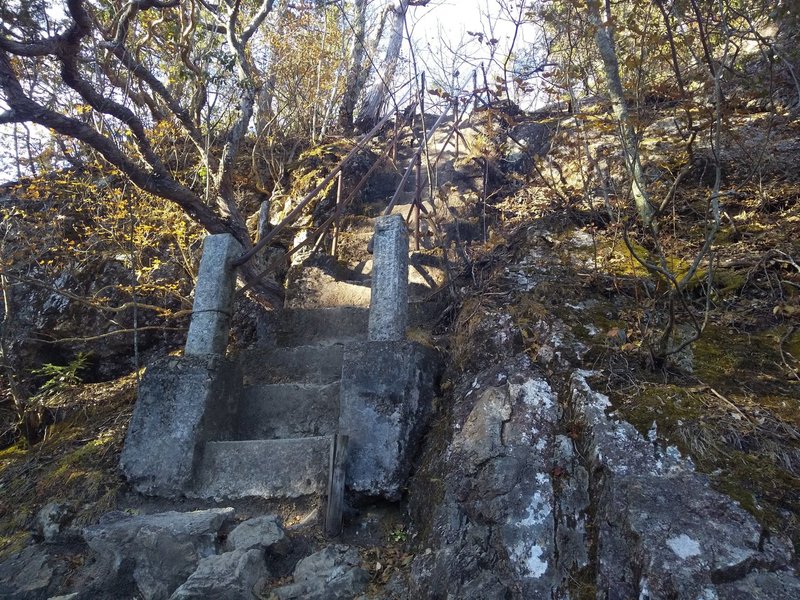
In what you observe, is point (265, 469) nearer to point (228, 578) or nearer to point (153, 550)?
point (153, 550)

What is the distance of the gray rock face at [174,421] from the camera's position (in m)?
3.77

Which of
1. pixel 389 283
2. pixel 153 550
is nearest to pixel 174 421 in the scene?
pixel 153 550

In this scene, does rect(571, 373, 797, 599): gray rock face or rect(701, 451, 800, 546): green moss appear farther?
rect(701, 451, 800, 546): green moss

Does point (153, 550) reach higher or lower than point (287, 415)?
lower

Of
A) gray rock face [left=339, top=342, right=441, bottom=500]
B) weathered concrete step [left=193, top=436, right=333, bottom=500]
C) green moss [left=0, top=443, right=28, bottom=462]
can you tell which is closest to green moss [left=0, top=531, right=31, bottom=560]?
weathered concrete step [left=193, top=436, right=333, bottom=500]

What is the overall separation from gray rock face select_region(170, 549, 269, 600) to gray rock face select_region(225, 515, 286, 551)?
0.30 feet

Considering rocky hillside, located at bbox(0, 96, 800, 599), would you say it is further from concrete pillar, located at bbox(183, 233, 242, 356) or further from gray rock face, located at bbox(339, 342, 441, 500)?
concrete pillar, located at bbox(183, 233, 242, 356)

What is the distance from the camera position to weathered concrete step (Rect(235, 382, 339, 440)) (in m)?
4.18

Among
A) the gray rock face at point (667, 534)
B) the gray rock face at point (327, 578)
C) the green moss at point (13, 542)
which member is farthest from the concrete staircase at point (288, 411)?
the gray rock face at point (667, 534)

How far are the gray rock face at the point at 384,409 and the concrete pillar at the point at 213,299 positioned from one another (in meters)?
1.16

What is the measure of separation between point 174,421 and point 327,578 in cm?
166

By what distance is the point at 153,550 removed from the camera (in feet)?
9.75

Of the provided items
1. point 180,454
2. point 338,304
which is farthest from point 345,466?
point 338,304

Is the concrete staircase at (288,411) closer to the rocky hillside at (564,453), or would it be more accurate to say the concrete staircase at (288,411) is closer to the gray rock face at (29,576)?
the rocky hillside at (564,453)
